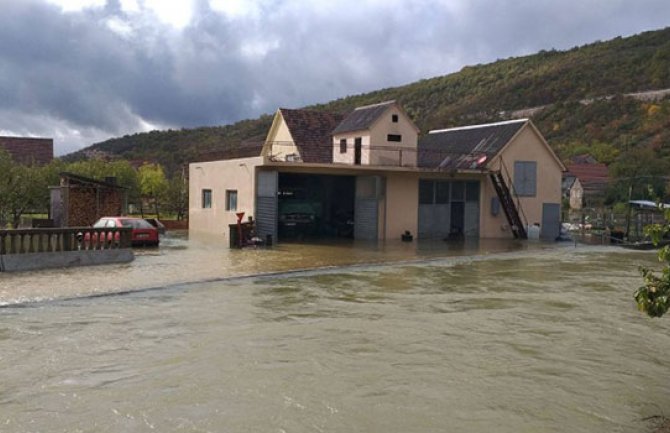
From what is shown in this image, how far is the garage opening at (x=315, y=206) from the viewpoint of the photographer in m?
30.9


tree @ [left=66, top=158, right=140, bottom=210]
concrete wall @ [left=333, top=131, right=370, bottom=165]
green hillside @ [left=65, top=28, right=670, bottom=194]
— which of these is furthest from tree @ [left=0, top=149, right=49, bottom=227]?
green hillside @ [left=65, top=28, right=670, bottom=194]

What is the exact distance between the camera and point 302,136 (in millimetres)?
35500

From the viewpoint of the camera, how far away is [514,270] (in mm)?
19906

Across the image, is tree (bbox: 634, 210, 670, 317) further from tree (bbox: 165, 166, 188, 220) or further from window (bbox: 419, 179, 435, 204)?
tree (bbox: 165, 166, 188, 220)

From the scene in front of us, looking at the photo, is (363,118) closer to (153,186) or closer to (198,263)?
(198,263)

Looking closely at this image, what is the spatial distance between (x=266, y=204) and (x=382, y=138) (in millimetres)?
6960

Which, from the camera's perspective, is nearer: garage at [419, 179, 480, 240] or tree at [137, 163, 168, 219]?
garage at [419, 179, 480, 240]

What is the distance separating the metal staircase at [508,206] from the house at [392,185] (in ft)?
0.16

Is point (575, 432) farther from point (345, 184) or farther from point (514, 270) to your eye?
point (345, 184)

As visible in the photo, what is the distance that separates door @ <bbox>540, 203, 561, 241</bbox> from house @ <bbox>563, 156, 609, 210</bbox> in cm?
2424

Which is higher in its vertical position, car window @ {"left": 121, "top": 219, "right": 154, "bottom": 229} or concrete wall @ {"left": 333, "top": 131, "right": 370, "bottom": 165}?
concrete wall @ {"left": 333, "top": 131, "right": 370, "bottom": 165}

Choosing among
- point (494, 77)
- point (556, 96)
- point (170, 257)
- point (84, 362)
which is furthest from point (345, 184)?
point (494, 77)

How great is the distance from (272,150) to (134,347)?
28076mm

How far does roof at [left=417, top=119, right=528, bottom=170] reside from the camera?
105 ft
